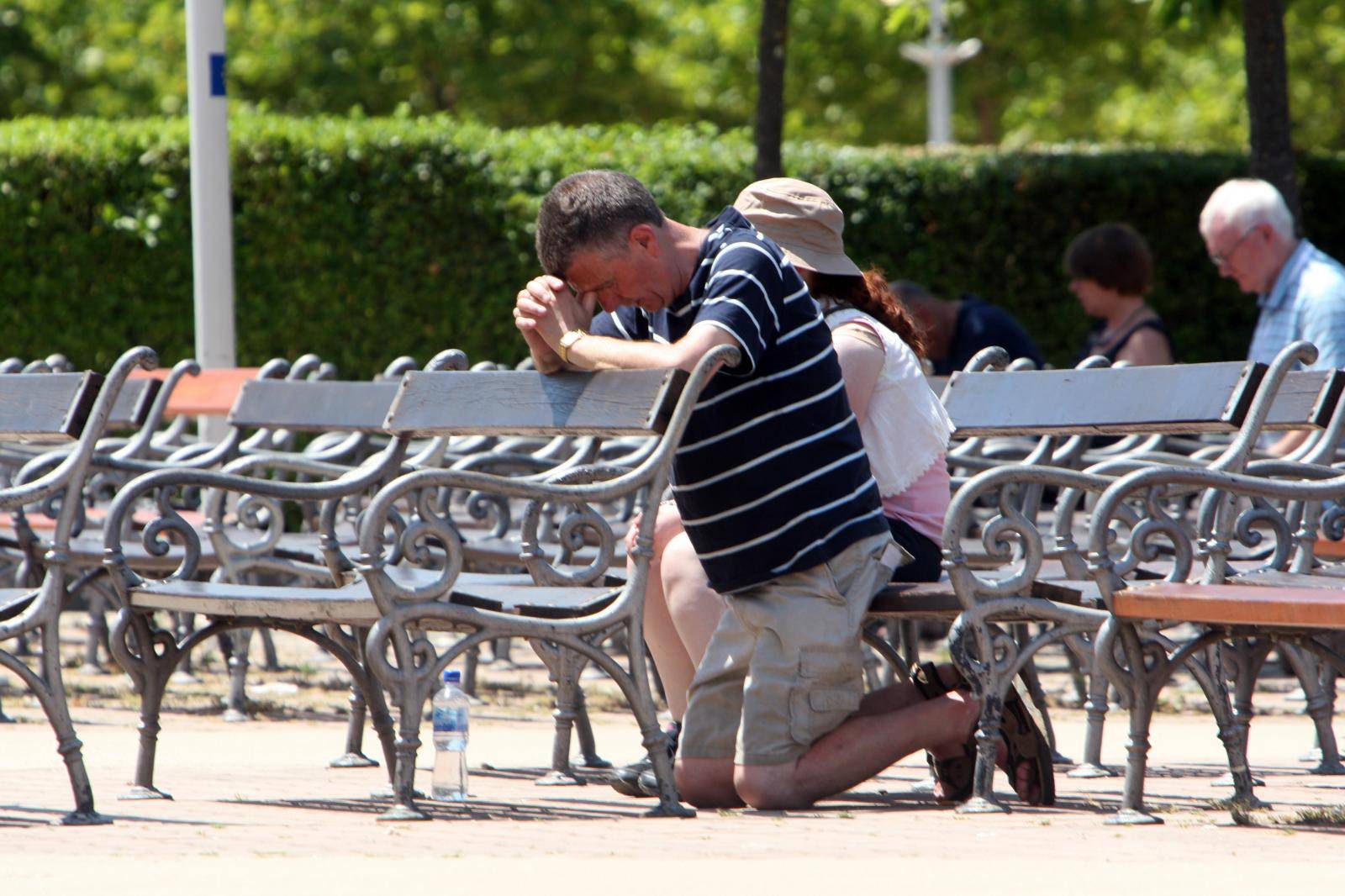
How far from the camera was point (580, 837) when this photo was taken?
4.05 m

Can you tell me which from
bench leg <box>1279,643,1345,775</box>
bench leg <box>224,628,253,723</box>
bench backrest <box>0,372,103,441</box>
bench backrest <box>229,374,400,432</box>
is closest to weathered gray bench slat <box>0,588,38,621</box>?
bench backrest <box>0,372,103,441</box>

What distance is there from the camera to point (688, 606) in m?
4.62

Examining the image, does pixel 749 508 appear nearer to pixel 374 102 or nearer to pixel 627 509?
pixel 627 509

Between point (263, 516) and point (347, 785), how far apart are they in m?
3.10

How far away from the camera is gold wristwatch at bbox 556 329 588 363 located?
438 cm

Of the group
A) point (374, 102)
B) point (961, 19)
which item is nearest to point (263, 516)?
point (961, 19)

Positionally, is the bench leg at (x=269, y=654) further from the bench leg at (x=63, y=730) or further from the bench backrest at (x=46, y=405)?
the bench leg at (x=63, y=730)

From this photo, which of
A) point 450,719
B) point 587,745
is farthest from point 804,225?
point 587,745

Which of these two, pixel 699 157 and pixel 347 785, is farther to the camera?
pixel 699 157

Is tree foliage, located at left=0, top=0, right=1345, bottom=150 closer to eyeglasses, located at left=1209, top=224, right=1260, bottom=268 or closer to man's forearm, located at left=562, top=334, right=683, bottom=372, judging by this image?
eyeglasses, located at left=1209, top=224, right=1260, bottom=268

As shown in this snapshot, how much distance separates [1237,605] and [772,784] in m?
1.07

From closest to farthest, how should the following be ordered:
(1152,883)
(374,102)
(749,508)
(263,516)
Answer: (1152,883)
(749,508)
(263,516)
(374,102)

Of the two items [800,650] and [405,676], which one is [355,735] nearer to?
[405,676]

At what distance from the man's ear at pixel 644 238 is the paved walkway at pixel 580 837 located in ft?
3.81
